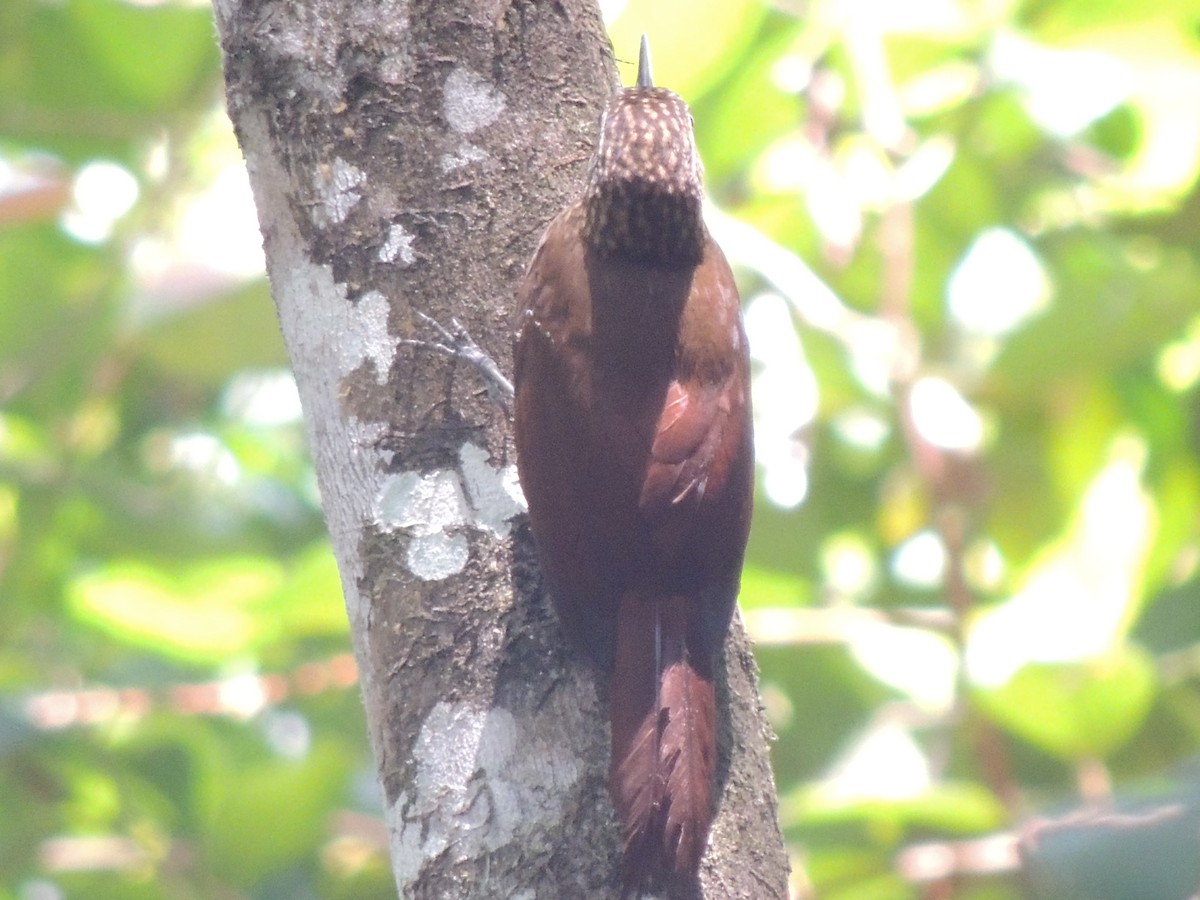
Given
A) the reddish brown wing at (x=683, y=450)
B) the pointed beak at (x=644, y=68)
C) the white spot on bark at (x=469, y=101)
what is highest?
the pointed beak at (x=644, y=68)

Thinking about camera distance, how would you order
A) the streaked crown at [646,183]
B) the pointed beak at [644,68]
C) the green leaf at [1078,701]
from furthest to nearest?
1. the green leaf at [1078,701]
2. the pointed beak at [644,68]
3. the streaked crown at [646,183]

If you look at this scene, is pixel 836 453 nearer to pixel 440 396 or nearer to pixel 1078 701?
pixel 1078 701

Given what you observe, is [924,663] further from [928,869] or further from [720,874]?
[720,874]

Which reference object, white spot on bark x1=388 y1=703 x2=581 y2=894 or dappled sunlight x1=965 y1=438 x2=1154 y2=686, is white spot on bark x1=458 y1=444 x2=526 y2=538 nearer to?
white spot on bark x1=388 y1=703 x2=581 y2=894

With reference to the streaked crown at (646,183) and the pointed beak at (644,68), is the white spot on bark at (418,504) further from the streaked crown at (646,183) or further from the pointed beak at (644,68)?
the pointed beak at (644,68)

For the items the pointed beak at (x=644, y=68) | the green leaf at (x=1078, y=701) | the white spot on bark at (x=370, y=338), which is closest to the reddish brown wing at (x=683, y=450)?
the white spot on bark at (x=370, y=338)

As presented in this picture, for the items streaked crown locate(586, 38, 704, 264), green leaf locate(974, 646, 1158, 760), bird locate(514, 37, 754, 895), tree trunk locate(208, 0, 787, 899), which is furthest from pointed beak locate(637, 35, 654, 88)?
green leaf locate(974, 646, 1158, 760)
